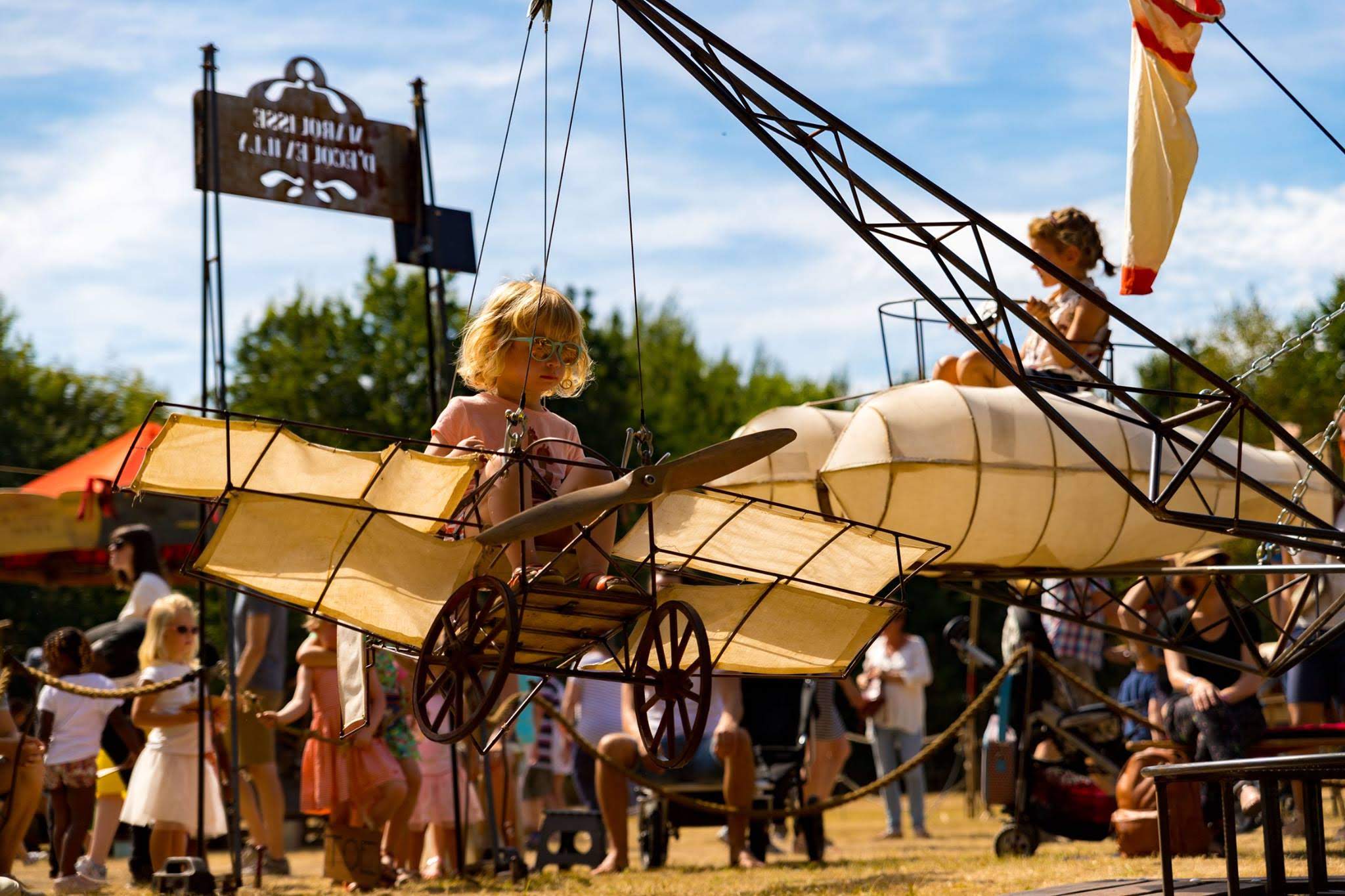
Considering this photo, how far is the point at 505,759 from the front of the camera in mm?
10875

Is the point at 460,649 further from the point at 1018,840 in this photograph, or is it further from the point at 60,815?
the point at 1018,840

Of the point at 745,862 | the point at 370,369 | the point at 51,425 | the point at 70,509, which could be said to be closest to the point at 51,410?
the point at 51,425

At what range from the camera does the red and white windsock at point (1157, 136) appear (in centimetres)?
720

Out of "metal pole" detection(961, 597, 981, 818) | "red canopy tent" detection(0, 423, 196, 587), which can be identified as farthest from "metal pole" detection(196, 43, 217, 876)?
"metal pole" detection(961, 597, 981, 818)

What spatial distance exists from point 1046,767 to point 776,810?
208 centimetres

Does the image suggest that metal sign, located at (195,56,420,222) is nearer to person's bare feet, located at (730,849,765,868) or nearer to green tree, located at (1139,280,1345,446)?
person's bare feet, located at (730,849,765,868)

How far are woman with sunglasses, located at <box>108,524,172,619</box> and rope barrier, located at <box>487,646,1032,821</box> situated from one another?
257 cm

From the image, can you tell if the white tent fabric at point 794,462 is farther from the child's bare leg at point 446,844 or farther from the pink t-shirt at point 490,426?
the child's bare leg at point 446,844

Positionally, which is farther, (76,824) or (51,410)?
(51,410)

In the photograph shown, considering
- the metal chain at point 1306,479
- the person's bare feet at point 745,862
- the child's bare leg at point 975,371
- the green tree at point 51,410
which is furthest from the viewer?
the green tree at point 51,410

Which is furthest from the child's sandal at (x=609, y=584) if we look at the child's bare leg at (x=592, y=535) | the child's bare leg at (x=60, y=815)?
the child's bare leg at (x=60, y=815)

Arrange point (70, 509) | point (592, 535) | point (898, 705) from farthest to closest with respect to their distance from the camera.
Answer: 1. point (898, 705)
2. point (70, 509)
3. point (592, 535)

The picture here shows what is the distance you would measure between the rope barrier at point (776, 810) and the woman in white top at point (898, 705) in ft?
9.68

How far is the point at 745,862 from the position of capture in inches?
427
